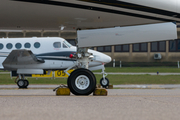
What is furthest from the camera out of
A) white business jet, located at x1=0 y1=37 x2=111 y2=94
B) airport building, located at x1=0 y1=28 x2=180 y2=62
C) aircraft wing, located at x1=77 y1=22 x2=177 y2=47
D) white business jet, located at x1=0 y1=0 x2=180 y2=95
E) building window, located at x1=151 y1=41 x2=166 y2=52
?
building window, located at x1=151 y1=41 x2=166 y2=52

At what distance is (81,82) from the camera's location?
8.71 m

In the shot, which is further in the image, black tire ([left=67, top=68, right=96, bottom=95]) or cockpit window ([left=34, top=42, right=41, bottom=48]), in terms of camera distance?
cockpit window ([left=34, top=42, right=41, bottom=48])

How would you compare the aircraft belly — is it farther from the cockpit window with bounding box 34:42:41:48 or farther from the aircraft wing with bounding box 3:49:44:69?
the cockpit window with bounding box 34:42:41:48

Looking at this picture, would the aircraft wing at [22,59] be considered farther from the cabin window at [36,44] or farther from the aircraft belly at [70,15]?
the aircraft belly at [70,15]

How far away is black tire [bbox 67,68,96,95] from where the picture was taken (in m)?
8.57

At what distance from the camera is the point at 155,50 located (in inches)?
1478

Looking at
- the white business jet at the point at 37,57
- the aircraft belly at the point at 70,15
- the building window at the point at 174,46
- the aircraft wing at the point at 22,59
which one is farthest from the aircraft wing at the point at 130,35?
the building window at the point at 174,46

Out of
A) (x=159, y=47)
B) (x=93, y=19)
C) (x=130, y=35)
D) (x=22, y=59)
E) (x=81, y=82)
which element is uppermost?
(x=159, y=47)

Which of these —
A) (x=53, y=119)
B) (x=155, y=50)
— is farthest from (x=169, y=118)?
(x=155, y=50)

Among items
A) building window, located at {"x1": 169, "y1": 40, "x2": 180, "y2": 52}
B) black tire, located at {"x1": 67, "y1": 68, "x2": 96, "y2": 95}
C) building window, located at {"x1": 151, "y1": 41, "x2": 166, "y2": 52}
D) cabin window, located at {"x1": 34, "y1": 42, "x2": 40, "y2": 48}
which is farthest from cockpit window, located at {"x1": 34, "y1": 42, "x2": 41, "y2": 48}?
building window, located at {"x1": 169, "y1": 40, "x2": 180, "y2": 52}

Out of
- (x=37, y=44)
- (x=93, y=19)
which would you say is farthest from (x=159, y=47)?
(x=93, y=19)

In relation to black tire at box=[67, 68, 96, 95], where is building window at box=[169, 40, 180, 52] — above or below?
above

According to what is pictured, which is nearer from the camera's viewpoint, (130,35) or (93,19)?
(130,35)

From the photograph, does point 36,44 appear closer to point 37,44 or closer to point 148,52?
point 37,44
